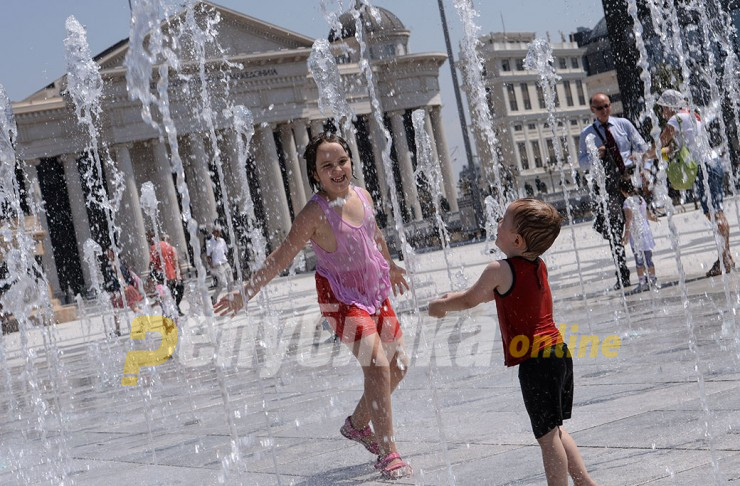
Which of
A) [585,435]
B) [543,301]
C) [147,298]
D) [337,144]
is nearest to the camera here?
[543,301]

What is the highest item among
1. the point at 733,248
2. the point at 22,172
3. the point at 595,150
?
the point at 22,172

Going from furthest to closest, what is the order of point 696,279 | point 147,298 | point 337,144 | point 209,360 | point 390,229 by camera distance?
point 390,229, point 147,298, point 209,360, point 696,279, point 337,144

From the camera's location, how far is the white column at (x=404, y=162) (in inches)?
2763

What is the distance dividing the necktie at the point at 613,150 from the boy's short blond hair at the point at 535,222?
6.32 m

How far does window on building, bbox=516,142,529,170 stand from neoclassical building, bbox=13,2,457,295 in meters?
29.4

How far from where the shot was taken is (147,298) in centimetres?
2003

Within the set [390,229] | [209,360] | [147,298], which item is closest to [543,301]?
[209,360]

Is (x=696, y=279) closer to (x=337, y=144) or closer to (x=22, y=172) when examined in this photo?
(x=337, y=144)

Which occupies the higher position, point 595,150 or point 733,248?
point 595,150

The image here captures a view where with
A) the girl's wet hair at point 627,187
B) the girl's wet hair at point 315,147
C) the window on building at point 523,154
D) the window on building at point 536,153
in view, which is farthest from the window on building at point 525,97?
the girl's wet hair at point 315,147

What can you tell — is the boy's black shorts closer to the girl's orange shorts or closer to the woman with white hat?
the girl's orange shorts

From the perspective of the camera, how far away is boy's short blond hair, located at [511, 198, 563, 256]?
141 inches

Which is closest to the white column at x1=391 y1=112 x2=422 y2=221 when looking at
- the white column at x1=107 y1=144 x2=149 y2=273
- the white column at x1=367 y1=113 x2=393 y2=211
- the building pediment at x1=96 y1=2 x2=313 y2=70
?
the white column at x1=367 y1=113 x2=393 y2=211

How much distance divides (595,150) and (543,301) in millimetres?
6304
